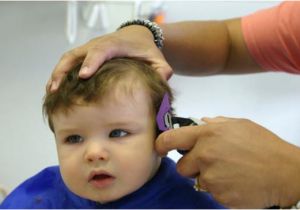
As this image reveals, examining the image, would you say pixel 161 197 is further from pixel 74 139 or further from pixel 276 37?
pixel 276 37

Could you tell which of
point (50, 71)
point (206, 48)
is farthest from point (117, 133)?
point (50, 71)

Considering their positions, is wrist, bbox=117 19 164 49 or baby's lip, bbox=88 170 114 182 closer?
baby's lip, bbox=88 170 114 182

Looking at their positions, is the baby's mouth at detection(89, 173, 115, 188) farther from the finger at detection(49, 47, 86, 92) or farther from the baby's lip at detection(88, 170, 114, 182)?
the finger at detection(49, 47, 86, 92)

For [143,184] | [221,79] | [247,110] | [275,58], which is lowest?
[247,110]

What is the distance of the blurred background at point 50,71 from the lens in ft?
4.83

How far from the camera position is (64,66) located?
759 mm

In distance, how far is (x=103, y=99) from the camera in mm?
688

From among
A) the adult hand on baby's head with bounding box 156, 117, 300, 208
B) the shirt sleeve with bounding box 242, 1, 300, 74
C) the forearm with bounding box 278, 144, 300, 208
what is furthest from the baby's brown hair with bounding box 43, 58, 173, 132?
the shirt sleeve with bounding box 242, 1, 300, 74

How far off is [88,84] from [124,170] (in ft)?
0.50

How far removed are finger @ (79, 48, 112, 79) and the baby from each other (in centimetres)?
1

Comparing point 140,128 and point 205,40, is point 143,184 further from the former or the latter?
point 205,40

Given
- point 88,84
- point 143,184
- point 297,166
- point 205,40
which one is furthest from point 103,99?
point 205,40

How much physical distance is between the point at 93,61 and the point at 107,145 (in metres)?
0.14

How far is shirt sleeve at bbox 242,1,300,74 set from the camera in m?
1.00
